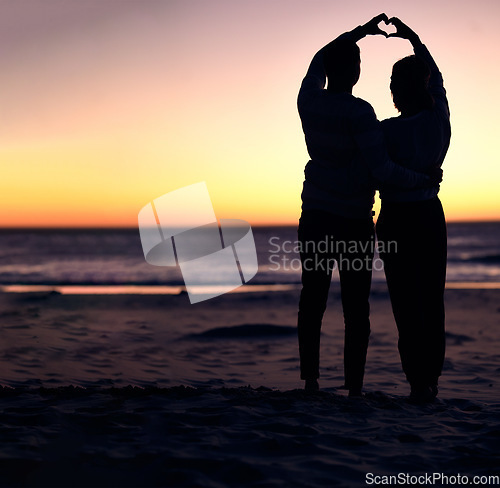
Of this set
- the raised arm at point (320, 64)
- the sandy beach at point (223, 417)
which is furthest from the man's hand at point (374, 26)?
the sandy beach at point (223, 417)

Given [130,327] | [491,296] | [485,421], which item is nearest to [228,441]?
[485,421]

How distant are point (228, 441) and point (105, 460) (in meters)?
0.55

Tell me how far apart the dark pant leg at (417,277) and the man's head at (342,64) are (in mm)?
763

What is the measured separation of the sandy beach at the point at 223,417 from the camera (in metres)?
2.28

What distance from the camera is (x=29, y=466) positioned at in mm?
2266

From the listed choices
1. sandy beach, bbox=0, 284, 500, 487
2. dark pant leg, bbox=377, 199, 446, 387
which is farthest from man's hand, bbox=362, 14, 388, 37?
sandy beach, bbox=0, 284, 500, 487

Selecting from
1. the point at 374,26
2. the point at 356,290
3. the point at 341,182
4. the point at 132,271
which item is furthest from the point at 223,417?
the point at 132,271

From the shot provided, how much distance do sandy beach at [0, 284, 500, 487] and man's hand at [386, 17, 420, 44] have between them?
2.22m

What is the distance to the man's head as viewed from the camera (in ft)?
10.6

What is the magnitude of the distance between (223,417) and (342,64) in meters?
2.06

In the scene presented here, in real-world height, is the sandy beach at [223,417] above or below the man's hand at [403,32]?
below

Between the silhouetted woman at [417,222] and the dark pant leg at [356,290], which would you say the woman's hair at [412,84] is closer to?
the silhouetted woman at [417,222]

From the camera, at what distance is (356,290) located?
3371 mm

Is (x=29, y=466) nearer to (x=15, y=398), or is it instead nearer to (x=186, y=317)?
(x=15, y=398)
